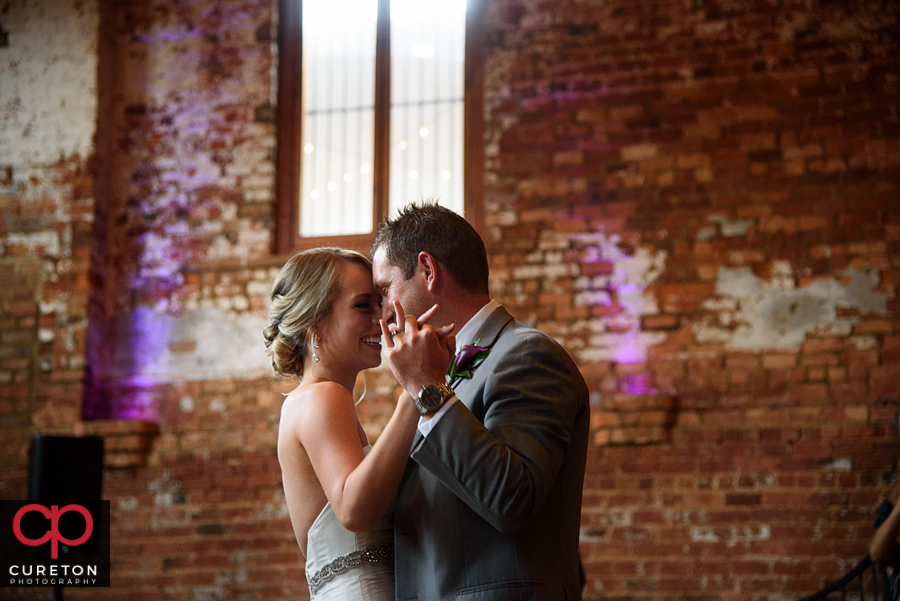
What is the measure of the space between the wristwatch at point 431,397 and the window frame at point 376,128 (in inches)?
145

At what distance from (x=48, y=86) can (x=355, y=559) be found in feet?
16.3

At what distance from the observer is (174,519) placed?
17.9ft

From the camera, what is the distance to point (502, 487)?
1.74 metres

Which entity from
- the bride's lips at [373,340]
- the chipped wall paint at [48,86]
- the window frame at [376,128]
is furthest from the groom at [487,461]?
the chipped wall paint at [48,86]

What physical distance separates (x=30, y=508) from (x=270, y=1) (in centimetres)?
359

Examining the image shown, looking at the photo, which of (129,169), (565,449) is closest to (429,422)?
(565,449)

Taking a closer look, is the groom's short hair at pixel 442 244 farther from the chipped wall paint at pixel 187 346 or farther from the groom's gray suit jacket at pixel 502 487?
the chipped wall paint at pixel 187 346

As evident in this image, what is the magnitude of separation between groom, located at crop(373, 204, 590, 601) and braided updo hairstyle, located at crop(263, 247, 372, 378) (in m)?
0.44

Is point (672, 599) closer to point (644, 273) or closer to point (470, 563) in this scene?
point (644, 273)

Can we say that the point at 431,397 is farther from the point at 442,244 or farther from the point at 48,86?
the point at 48,86

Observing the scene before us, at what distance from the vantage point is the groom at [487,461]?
5.81 ft

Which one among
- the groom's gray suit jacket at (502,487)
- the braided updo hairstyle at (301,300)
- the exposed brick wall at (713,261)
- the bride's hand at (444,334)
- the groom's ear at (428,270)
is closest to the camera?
the groom's gray suit jacket at (502,487)

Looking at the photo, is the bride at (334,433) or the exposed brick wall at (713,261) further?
the exposed brick wall at (713,261)

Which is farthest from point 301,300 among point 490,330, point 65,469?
point 65,469
